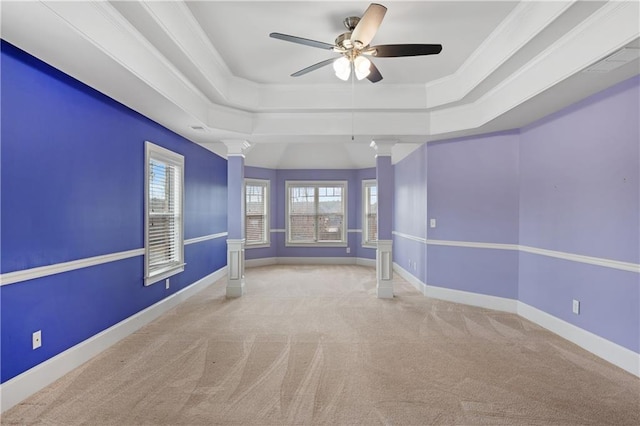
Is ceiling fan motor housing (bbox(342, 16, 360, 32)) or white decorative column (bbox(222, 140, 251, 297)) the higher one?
ceiling fan motor housing (bbox(342, 16, 360, 32))

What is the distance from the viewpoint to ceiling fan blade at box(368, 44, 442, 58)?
253 centimetres

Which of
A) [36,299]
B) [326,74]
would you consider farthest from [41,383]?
[326,74]

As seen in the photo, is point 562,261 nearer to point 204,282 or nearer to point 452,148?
point 452,148

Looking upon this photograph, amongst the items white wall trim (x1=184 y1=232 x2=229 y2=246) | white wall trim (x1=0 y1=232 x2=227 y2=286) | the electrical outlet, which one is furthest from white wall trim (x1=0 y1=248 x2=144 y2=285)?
white wall trim (x1=184 y1=232 x2=229 y2=246)

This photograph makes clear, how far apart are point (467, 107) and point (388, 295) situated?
2.85 metres

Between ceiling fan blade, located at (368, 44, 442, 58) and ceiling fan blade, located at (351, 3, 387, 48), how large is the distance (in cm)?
17

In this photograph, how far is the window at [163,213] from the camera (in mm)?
3988

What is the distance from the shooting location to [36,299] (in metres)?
2.47

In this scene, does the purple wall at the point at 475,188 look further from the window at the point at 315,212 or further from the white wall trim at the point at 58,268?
the white wall trim at the point at 58,268

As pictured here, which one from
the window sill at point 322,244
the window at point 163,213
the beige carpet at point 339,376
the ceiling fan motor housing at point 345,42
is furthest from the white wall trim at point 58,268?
the window sill at point 322,244

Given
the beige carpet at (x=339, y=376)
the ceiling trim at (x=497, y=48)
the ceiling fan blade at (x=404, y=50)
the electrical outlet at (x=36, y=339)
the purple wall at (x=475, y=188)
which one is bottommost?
the beige carpet at (x=339, y=376)

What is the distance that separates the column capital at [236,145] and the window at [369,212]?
12.3 feet

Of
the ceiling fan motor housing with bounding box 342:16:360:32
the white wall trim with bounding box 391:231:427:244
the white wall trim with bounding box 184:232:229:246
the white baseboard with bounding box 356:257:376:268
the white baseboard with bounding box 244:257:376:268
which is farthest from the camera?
the white baseboard with bounding box 244:257:376:268

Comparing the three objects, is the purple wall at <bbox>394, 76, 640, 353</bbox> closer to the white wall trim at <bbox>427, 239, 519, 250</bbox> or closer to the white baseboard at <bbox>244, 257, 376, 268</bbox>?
the white wall trim at <bbox>427, 239, 519, 250</bbox>
